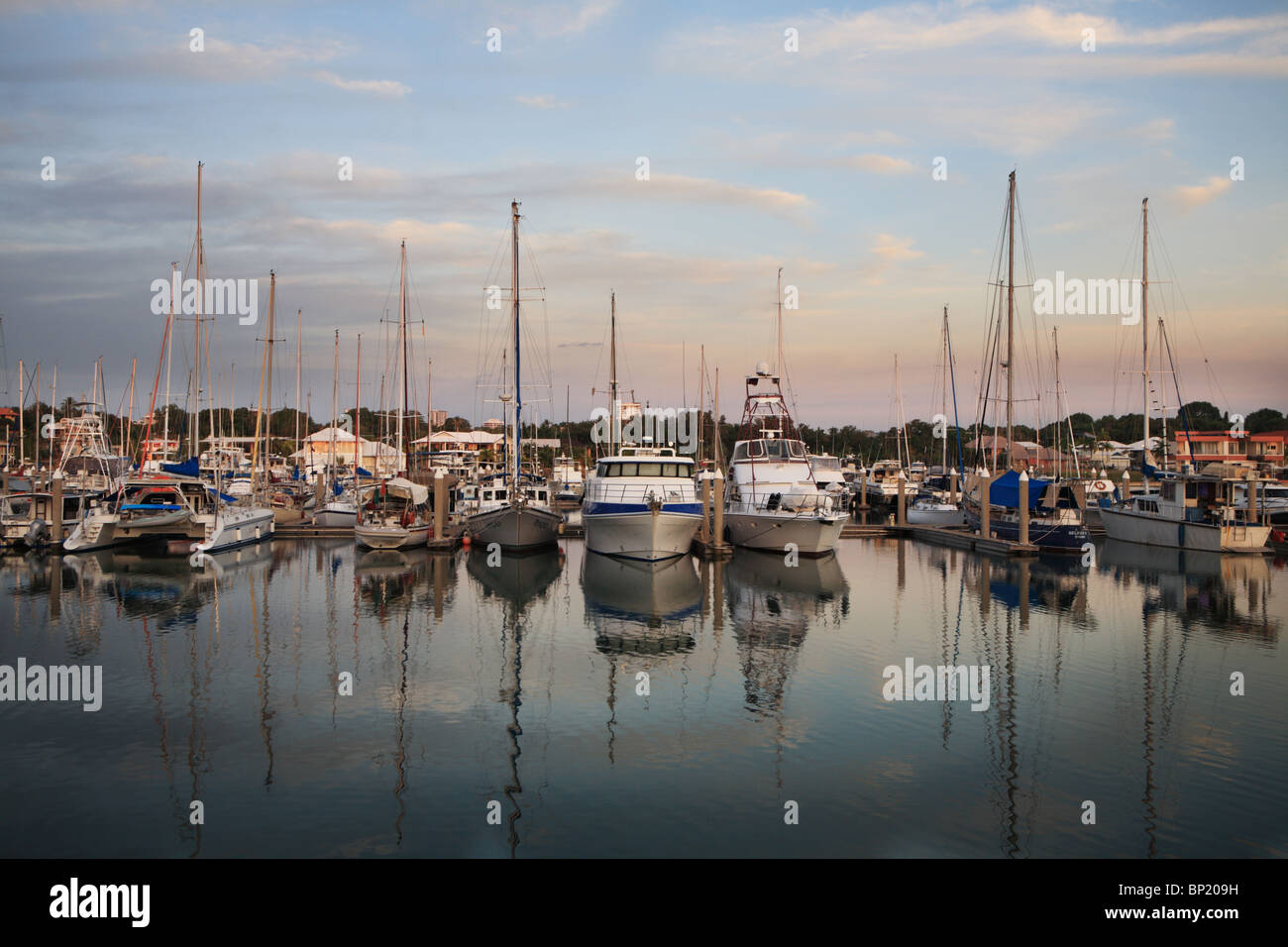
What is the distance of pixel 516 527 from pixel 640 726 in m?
27.5

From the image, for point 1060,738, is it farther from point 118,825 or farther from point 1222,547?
point 1222,547

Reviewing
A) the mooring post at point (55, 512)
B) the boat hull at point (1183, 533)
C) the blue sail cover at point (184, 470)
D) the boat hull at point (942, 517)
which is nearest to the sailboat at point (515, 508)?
the blue sail cover at point (184, 470)

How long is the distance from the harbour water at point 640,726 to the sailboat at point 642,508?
6.68 meters

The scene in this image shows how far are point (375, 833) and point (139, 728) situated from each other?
7076mm

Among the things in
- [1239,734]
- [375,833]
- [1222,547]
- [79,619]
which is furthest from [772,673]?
[1222,547]

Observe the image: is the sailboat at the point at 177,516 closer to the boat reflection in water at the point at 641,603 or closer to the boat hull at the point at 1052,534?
the boat reflection in water at the point at 641,603

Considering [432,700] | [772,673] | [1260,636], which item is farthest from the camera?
[1260,636]

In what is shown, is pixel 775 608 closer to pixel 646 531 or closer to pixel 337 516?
pixel 646 531

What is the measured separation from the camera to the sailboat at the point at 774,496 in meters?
41.7

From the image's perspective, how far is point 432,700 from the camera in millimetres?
18531

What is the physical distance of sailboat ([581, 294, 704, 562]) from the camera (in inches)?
1524

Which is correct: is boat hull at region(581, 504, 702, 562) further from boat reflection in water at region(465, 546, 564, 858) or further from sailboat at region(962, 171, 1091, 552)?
sailboat at region(962, 171, 1091, 552)

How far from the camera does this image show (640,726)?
1670 cm
